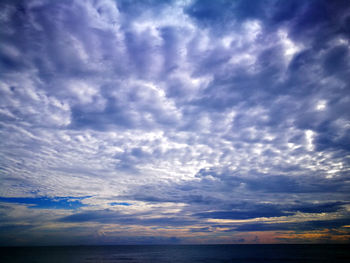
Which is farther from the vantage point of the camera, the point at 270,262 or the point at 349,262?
the point at 270,262

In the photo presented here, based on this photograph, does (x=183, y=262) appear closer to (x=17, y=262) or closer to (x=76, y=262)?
(x=76, y=262)

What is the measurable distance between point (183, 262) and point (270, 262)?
4262cm

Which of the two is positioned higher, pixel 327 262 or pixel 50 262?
pixel 50 262

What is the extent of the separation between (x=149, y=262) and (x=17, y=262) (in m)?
65.6

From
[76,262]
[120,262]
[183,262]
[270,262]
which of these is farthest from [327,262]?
[76,262]

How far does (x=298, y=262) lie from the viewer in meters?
93.6

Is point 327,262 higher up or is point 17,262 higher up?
point 17,262

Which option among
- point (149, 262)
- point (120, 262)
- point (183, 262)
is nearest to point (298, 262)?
point (183, 262)

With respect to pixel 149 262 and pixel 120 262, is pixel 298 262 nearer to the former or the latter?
pixel 149 262

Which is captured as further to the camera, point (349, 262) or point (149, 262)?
point (149, 262)

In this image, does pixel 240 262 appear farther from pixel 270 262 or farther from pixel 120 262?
pixel 120 262

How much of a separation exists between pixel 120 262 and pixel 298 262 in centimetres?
8605

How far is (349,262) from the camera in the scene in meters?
91.5

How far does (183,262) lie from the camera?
98.0 meters
